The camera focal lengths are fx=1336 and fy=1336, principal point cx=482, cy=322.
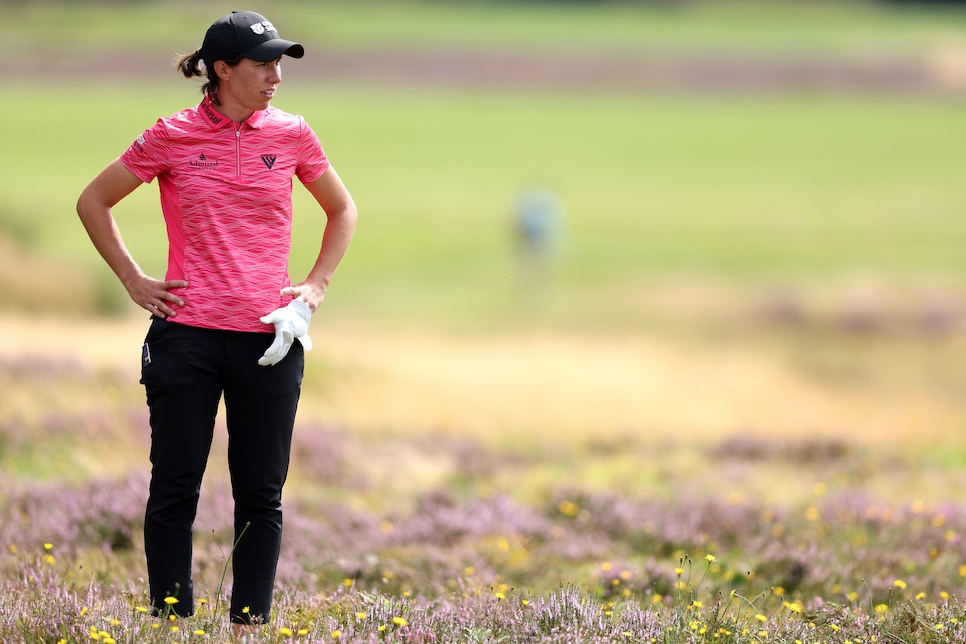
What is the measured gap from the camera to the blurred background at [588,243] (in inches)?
505

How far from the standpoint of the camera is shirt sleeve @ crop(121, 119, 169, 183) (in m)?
4.46

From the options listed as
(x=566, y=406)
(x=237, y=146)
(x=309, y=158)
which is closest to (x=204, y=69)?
(x=237, y=146)

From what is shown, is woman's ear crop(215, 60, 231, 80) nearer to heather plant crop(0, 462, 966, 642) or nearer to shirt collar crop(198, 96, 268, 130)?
shirt collar crop(198, 96, 268, 130)

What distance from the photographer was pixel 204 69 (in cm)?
456

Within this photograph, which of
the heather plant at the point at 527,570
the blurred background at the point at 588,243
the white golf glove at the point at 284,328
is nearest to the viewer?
the heather plant at the point at 527,570

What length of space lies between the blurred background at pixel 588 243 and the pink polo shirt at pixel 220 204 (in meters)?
0.56

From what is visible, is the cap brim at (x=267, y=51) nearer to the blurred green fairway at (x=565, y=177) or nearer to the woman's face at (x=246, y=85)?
the woman's face at (x=246, y=85)

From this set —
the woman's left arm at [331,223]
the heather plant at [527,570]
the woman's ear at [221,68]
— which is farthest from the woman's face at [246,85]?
the heather plant at [527,570]

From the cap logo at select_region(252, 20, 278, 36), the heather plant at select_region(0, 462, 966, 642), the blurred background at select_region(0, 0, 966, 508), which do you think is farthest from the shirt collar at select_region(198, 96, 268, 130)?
the heather plant at select_region(0, 462, 966, 642)

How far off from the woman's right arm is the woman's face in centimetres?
42

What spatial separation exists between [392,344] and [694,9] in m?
106

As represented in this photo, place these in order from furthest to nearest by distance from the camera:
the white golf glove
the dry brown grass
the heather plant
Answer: the dry brown grass → the white golf glove → the heather plant

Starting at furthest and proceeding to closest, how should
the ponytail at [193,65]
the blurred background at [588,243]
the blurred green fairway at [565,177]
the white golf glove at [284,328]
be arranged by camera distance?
1. the blurred green fairway at [565,177]
2. the blurred background at [588,243]
3. the ponytail at [193,65]
4. the white golf glove at [284,328]

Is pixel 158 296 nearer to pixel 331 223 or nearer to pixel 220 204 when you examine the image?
pixel 220 204
